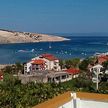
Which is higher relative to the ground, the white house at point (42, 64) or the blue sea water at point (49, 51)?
the white house at point (42, 64)

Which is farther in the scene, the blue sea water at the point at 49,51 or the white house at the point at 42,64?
the blue sea water at the point at 49,51

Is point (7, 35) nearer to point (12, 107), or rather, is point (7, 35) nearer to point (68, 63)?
point (68, 63)

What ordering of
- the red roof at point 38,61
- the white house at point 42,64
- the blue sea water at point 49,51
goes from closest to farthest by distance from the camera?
1. the white house at point 42,64
2. the red roof at point 38,61
3. the blue sea water at point 49,51

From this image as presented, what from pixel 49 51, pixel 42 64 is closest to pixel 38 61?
pixel 42 64

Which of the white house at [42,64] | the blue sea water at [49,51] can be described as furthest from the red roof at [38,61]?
the blue sea water at [49,51]

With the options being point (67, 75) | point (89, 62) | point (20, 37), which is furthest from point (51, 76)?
point (20, 37)

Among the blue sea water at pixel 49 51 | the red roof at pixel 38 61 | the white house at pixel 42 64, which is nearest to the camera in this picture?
the white house at pixel 42 64

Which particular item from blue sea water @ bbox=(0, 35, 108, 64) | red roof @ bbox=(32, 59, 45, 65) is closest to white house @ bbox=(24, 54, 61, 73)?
red roof @ bbox=(32, 59, 45, 65)

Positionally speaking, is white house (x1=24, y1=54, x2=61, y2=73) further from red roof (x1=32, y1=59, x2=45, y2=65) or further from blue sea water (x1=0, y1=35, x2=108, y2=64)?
blue sea water (x1=0, y1=35, x2=108, y2=64)

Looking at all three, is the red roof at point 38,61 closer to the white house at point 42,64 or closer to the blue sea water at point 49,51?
the white house at point 42,64

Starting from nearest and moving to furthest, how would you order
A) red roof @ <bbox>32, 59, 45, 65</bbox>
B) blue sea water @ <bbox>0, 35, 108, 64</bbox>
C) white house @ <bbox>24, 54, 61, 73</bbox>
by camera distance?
white house @ <bbox>24, 54, 61, 73</bbox> < red roof @ <bbox>32, 59, 45, 65</bbox> < blue sea water @ <bbox>0, 35, 108, 64</bbox>

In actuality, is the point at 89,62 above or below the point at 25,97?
below
